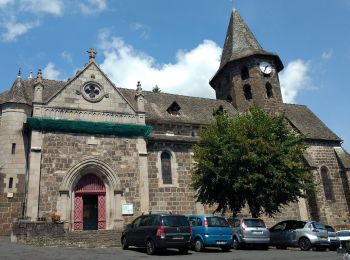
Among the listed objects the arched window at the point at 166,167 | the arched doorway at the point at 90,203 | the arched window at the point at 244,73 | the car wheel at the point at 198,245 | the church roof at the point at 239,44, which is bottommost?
the car wheel at the point at 198,245

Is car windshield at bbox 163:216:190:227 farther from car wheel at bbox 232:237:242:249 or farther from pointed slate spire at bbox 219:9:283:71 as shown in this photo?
pointed slate spire at bbox 219:9:283:71

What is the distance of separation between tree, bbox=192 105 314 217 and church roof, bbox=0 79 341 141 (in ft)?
22.3

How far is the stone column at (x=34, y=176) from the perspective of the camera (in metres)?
19.5

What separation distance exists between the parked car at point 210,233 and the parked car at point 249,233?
1.04 meters

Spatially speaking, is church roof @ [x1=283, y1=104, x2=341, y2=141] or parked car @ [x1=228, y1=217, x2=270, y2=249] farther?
church roof @ [x1=283, y1=104, x2=341, y2=141]

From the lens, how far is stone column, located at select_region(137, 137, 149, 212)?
2209cm

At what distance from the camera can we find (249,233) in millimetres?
16094

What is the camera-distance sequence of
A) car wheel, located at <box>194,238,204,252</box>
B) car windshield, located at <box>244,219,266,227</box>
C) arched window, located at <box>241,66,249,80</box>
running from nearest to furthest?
car wheel, located at <box>194,238,204,252</box> → car windshield, located at <box>244,219,266,227</box> → arched window, located at <box>241,66,249,80</box>

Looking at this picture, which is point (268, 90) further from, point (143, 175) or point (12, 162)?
point (12, 162)

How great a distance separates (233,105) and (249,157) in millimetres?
16059

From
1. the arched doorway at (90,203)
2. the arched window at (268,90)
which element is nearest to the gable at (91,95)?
the arched doorway at (90,203)

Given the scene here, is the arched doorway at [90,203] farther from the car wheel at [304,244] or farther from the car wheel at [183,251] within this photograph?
the car wheel at [304,244]

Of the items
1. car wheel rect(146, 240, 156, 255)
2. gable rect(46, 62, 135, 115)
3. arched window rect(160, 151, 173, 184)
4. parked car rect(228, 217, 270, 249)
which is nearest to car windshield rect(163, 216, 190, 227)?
car wheel rect(146, 240, 156, 255)

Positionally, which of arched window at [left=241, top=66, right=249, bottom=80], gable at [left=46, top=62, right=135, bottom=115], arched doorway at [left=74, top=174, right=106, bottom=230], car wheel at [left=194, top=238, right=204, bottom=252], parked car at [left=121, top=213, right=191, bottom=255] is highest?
arched window at [left=241, top=66, right=249, bottom=80]
